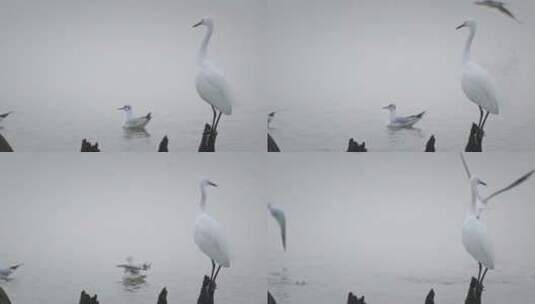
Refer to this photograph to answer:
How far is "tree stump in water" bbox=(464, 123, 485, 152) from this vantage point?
294 centimetres

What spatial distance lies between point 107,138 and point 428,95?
3.93 ft

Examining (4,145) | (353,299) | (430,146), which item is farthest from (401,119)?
(4,145)

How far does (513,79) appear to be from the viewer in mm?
2953

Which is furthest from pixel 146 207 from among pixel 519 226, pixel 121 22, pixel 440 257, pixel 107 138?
pixel 519 226

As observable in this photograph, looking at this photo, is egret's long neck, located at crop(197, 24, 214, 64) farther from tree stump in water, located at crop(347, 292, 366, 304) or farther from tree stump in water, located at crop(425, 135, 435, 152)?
tree stump in water, located at crop(347, 292, 366, 304)

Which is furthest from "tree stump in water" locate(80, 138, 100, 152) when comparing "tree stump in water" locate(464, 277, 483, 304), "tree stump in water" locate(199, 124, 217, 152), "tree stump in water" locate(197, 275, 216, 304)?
"tree stump in water" locate(464, 277, 483, 304)

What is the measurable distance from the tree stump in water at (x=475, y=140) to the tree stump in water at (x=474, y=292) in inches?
18.9

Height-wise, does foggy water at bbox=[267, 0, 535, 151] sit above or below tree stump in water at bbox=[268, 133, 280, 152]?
above

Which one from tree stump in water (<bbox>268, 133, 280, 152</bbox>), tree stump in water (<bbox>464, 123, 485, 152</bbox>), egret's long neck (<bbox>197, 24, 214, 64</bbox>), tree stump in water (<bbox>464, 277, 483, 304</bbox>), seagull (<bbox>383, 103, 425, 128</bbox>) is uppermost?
egret's long neck (<bbox>197, 24, 214, 64</bbox>)

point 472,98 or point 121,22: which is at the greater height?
point 121,22

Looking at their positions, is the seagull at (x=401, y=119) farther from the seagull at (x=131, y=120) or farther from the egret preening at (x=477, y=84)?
the seagull at (x=131, y=120)

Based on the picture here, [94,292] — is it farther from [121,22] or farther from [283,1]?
[283,1]

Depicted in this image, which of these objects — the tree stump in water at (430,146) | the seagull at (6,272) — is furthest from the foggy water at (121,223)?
the tree stump in water at (430,146)

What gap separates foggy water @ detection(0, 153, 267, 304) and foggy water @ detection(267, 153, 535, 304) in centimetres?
12
